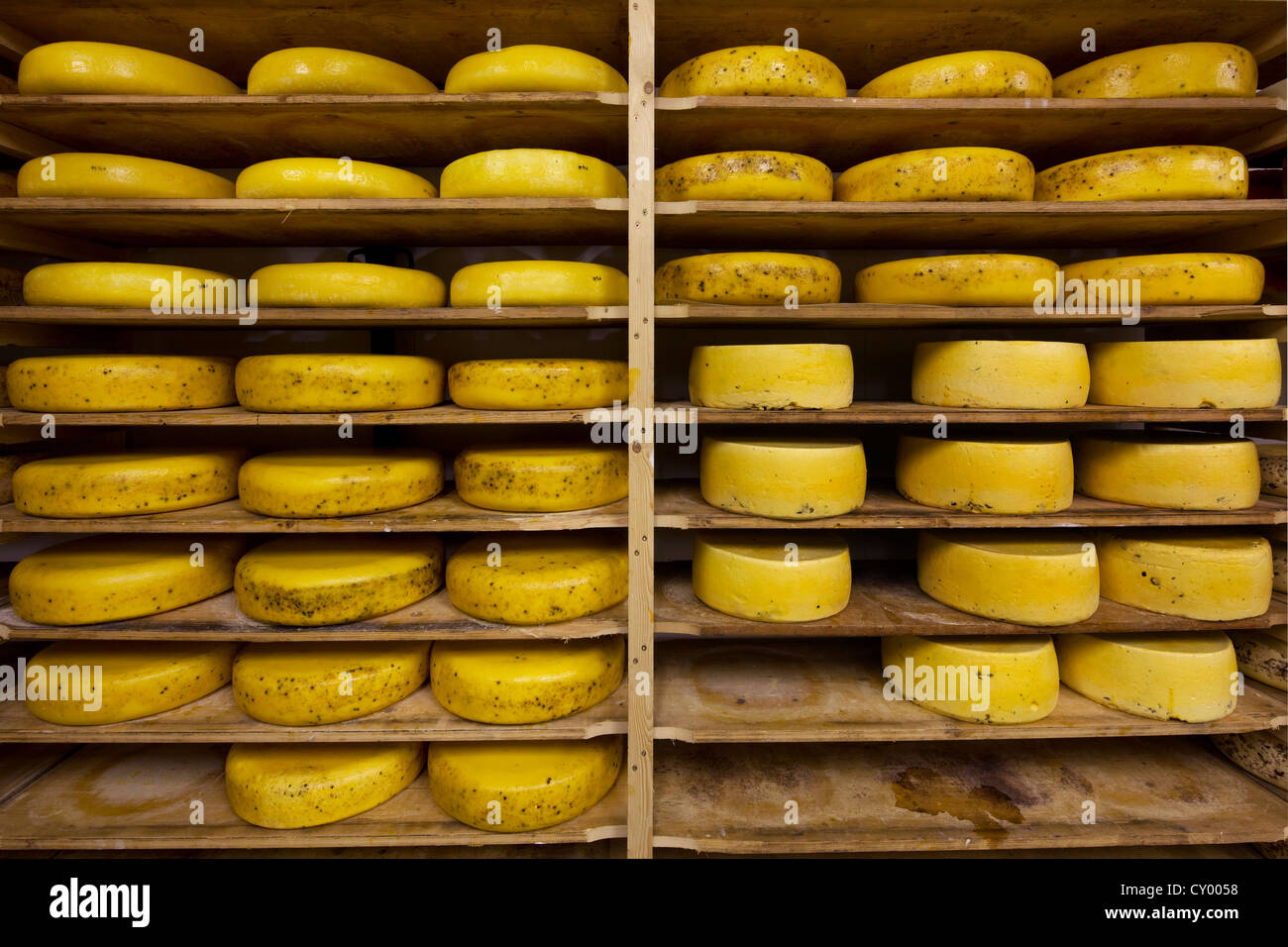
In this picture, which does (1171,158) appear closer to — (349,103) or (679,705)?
(679,705)

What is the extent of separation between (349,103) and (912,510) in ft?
6.45

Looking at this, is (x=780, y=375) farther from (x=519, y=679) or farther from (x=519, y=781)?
(x=519, y=781)

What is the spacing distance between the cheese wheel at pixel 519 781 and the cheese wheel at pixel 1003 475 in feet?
4.29

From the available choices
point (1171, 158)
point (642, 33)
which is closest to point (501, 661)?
point (642, 33)

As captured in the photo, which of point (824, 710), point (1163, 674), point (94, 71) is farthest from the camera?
point (824, 710)

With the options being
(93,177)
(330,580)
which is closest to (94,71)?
(93,177)

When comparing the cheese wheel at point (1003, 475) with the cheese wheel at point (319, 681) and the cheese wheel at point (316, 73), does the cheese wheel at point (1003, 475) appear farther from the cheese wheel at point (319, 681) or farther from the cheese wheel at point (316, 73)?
the cheese wheel at point (316, 73)

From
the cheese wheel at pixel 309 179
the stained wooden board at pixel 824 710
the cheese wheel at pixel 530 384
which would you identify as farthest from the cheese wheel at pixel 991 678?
the cheese wheel at pixel 309 179

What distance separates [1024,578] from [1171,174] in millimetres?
1219

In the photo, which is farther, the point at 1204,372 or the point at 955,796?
the point at 955,796

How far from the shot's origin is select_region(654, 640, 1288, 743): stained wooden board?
1.70 m

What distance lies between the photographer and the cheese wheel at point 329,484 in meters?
1.65

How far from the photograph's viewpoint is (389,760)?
1.78 metres

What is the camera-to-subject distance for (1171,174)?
5.45 ft
